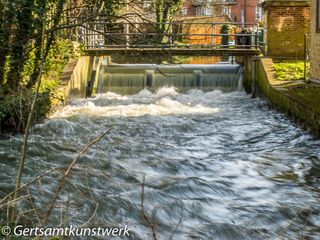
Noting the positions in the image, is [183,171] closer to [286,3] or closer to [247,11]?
[286,3]

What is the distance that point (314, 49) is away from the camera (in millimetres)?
14602

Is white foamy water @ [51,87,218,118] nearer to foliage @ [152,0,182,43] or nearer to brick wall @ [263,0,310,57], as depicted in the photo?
foliage @ [152,0,182,43]

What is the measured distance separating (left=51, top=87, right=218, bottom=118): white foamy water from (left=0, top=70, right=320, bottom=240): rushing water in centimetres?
11

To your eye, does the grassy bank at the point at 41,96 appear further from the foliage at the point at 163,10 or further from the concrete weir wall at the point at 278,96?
the concrete weir wall at the point at 278,96

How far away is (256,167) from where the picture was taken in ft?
27.5

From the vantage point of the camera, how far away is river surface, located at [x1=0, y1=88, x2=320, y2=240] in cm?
571

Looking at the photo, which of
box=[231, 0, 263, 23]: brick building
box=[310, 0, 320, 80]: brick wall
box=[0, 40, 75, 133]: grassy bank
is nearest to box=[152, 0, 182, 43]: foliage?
box=[0, 40, 75, 133]: grassy bank

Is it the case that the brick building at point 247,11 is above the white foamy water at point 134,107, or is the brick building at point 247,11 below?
above

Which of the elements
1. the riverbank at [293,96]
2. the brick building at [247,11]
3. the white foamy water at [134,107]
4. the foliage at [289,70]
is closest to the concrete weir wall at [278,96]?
the riverbank at [293,96]

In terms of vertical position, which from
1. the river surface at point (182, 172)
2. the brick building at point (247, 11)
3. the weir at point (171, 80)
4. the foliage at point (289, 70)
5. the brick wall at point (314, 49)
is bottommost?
the river surface at point (182, 172)

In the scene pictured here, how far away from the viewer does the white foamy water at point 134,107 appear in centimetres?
1426

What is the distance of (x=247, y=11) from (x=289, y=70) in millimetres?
42613

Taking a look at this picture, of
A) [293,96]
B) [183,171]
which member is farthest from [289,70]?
[183,171]

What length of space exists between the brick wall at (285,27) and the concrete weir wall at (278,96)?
3.43 ft
